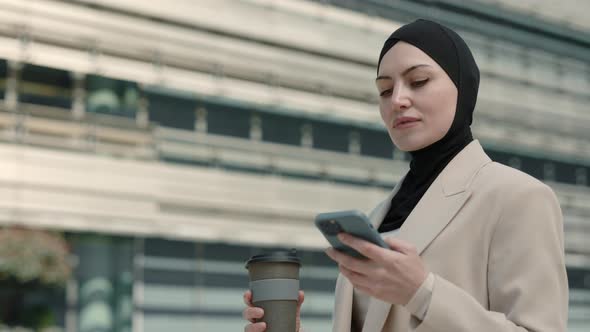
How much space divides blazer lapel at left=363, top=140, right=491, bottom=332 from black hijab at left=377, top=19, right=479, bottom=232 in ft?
0.16

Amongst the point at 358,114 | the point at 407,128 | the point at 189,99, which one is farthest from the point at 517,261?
the point at 358,114

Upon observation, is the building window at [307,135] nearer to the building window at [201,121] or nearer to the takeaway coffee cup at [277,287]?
the building window at [201,121]

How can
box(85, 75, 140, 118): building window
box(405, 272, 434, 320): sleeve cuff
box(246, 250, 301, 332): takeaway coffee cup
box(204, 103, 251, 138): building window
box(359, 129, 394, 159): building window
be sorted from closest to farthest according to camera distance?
box(405, 272, 434, 320): sleeve cuff, box(246, 250, 301, 332): takeaway coffee cup, box(85, 75, 140, 118): building window, box(204, 103, 251, 138): building window, box(359, 129, 394, 159): building window

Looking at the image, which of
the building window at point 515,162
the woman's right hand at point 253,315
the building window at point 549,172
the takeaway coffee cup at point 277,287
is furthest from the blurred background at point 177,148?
the takeaway coffee cup at point 277,287

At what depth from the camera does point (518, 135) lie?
83.8 ft

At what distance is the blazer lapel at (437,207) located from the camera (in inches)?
88.0

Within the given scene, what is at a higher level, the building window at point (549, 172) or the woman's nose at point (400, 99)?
the building window at point (549, 172)

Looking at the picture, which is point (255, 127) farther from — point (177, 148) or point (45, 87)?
point (45, 87)

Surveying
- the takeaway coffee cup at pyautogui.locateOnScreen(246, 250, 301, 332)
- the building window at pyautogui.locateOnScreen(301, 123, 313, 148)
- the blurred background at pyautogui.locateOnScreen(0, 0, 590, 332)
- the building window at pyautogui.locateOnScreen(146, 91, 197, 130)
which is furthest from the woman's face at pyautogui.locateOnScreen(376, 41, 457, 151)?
the building window at pyautogui.locateOnScreen(301, 123, 313, 148)

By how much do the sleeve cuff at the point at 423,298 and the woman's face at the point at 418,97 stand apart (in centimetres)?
49

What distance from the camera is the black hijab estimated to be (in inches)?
90.8

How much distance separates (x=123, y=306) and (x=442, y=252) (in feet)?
56.4

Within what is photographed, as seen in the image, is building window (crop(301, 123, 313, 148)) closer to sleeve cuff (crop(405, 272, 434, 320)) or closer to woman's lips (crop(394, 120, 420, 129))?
woman's lips (crop(394, 120, 420, 129))

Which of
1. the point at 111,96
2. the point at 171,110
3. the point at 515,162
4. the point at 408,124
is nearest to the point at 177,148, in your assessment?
the point at 171,110
